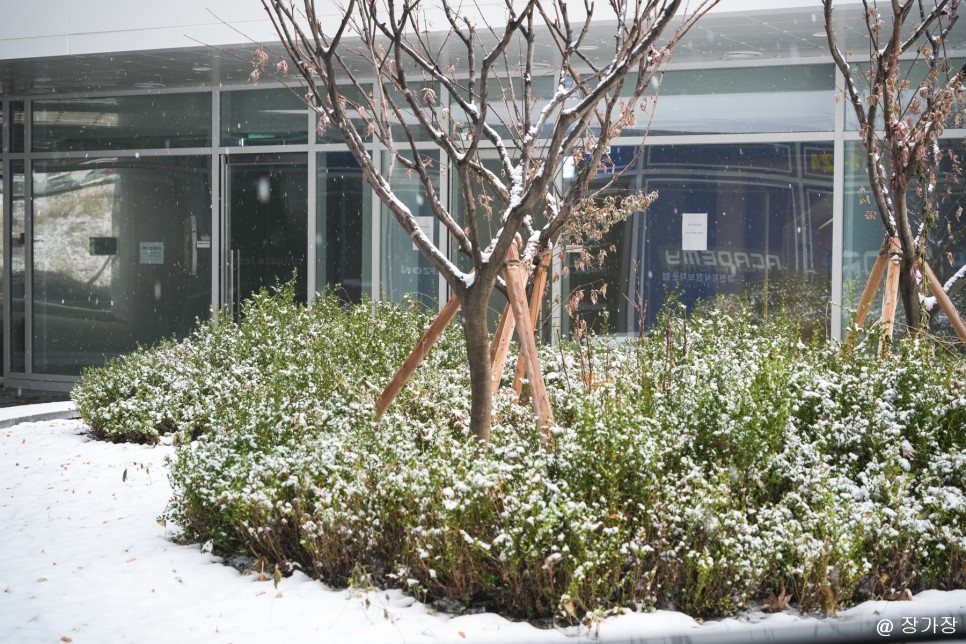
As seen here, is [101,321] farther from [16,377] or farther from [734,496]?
[734,496]

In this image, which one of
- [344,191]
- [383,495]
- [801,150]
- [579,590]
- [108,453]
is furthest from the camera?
[344,191]

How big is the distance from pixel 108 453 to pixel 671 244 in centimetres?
678

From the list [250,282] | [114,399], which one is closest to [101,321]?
[250,282]

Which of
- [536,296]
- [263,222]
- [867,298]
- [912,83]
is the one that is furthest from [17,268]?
[867,298]

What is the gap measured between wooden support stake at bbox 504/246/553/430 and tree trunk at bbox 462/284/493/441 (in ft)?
0.70

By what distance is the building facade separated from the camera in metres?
10.7

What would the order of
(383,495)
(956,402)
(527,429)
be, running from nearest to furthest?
(383,495)
(956,402)
(527,429)

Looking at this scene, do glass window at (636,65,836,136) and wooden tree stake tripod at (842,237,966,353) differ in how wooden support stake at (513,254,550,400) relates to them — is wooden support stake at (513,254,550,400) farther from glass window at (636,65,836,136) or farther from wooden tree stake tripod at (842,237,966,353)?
glass window at (636,65,836,136)

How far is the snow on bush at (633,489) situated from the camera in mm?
3760

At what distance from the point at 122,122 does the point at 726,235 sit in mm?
8088

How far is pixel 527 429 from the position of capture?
521cm

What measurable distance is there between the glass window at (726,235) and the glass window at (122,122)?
18.1 feet

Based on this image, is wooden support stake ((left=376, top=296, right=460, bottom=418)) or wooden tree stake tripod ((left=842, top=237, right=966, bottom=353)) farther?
wooden tree stake tripod ((left=842, top=237, right=966, bottom=353))

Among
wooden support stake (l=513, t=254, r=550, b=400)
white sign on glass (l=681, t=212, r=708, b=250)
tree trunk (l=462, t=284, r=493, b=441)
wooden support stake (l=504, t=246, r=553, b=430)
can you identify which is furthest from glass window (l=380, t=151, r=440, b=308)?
tree trunk (l=462, t=284, r=493, b=441)
